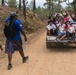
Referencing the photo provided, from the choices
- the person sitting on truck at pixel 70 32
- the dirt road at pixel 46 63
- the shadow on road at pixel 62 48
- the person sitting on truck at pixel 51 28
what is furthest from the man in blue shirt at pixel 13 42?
the person sitting on truck at pixel 51 28

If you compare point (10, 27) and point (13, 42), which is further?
point (13, 42)

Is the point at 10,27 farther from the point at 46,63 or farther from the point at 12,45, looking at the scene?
the point at 46,63

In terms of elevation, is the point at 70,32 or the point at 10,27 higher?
the point at 10,27

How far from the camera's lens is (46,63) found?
10734 millimetres

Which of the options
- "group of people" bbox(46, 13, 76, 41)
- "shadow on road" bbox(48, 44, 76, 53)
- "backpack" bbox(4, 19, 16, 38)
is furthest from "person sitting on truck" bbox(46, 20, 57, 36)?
"backpack" bbox(4, 19, 16, 38)

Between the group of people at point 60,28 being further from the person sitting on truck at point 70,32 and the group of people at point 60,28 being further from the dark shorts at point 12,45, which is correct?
the dark shorts at point 12,45

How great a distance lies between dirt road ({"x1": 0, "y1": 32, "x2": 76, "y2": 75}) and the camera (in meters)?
9.22

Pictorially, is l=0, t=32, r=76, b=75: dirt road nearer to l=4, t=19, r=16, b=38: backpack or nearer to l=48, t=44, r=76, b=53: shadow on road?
l=48, t=44, r=76, b=53: shadow on road

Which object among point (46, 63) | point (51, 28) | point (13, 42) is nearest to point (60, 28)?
point (51, 28)

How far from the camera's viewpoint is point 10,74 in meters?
8.96

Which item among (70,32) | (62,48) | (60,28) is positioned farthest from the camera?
(62,48)

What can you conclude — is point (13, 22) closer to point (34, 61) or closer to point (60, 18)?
point (34, 61)

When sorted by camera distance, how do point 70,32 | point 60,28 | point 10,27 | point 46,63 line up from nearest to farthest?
point 10,27 < point 46,63 < point 70,32 < point 60,28

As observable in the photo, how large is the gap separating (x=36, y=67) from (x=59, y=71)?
3.56ft
